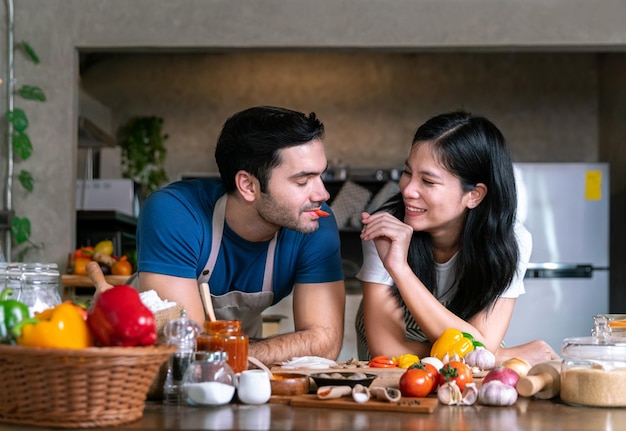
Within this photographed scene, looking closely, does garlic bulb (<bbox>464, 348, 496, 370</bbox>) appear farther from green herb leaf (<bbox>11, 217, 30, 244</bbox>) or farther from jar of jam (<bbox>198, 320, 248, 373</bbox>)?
green herb leaf (<bbox>11, 217, 30, 244</bbox>)

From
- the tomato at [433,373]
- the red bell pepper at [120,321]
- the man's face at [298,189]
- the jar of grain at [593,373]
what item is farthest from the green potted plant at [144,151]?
the red bell pepper at [120,321]

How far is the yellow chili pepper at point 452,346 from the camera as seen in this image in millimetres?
2033

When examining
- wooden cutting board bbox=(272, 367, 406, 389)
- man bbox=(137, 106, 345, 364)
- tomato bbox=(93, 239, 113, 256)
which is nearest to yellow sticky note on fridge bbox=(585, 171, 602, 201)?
tomato bbox=(93, 239, 113, 256)

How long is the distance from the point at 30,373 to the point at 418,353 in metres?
1.42

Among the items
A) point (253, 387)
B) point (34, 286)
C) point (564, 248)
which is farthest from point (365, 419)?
point (564, 248)

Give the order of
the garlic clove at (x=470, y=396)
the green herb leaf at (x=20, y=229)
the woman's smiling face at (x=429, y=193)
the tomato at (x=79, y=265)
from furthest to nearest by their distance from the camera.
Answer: the green herb leaf at (x=20, y=229), the tomato at (x=79, y=265), the woman's smiling face at (x=429, y=193), the garlic clove at (x=470, y=396)

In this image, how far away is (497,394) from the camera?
5.10 feet

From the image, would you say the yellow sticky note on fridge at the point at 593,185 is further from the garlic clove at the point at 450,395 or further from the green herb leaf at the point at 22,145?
the garlic clove at the point at 450,395

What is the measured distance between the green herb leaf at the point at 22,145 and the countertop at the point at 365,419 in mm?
3890

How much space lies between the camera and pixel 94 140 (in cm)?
697

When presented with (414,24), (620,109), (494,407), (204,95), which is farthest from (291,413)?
(204,95)

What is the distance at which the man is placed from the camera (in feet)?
8.18

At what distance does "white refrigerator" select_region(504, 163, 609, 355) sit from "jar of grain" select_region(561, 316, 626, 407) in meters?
4.88

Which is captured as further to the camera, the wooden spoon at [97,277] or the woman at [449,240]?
the woman at [449,240]
